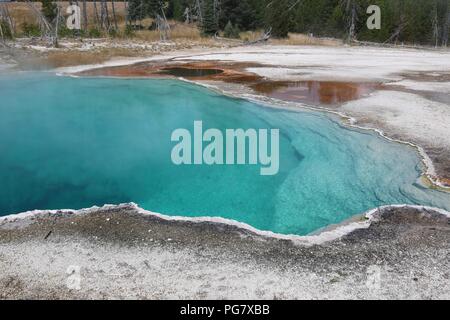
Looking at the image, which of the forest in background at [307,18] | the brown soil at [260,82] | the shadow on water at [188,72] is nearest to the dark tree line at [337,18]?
the forest in background at [307,18]

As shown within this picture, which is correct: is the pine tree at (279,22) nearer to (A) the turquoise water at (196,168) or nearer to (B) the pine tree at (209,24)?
(B) the pine tree at (209,24)

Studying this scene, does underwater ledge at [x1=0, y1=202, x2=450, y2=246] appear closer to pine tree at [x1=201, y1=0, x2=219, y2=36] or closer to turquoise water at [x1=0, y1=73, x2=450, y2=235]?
turquoise water at [x1=0, y1=73, x2=450, y2=235]

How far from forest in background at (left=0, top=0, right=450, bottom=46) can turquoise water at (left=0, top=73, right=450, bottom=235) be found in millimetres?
26053

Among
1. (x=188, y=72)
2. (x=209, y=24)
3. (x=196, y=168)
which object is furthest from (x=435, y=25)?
(x=196, y=168)

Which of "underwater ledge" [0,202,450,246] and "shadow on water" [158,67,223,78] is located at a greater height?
"shadow on water" [158,67,223,78]

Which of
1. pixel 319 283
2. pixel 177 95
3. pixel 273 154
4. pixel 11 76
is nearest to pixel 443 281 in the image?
pixel 319 283

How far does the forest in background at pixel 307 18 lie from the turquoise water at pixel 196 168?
2605 centimetres

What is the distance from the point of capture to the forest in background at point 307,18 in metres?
42.8

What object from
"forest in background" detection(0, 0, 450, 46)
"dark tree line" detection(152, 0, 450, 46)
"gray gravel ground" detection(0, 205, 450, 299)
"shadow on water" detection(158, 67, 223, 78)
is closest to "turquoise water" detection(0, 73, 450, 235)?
"gray gravel ground" detection(0, 205, 450, 299)

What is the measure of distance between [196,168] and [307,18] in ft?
141

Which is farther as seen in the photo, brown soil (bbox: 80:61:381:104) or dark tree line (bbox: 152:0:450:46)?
dark tree line (bbox: 152:0:450:46)

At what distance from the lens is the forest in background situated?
1683 inches

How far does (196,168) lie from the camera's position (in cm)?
1059

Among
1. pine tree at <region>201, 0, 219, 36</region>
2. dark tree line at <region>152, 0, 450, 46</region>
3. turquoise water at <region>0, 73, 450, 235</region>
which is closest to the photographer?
turquoise water at <region>0, 73, 450, 235</region>
